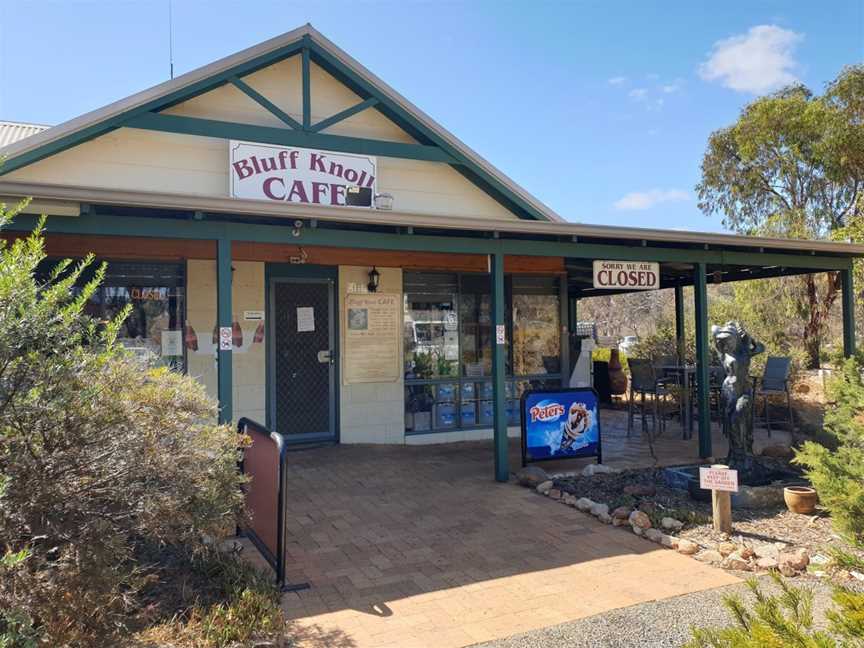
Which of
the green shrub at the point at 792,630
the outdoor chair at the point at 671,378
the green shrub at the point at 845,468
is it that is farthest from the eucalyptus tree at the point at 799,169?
the green shrub at the point at 792,630

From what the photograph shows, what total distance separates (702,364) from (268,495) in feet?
19.0

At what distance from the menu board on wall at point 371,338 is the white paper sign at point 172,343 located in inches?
82.0

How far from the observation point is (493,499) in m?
6.12

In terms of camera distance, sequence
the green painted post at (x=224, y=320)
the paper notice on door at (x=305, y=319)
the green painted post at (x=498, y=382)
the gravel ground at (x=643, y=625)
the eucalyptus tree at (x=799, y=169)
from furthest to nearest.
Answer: the eucalyptus tree at (x=799, y=169) < the paper notice on door at (x=305, y=319) < the green painted post at (x=498, y=382) < the green painted post at (x=224, y=320) < the gravel ground at (x=643, y=625)

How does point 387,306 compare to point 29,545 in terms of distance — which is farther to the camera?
point 387,306

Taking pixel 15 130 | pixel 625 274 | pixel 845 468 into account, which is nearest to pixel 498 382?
pixel 625 274

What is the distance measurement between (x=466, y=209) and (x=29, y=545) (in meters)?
7.49

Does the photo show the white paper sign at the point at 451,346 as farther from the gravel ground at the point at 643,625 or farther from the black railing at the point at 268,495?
the gravel ground at the point at 643,625

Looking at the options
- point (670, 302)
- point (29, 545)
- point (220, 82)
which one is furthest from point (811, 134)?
point (29, 545)

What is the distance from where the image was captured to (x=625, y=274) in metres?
7.57

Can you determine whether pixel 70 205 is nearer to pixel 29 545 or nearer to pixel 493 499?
pixel 29 545

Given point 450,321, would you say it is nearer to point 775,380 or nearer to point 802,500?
point 775,380

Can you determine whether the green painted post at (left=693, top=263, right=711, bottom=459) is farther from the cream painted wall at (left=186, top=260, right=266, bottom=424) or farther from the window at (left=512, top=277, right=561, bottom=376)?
the cream painted wall at (left=186, top=260, right=266, bottom=424)

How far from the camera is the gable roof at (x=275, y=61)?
7141mm
